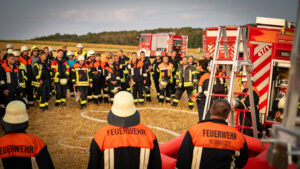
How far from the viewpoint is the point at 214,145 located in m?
2.93

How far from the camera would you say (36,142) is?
2789 millimetres

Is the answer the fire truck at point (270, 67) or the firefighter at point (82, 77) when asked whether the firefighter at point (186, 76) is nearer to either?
the firefighter at point (82, 77)

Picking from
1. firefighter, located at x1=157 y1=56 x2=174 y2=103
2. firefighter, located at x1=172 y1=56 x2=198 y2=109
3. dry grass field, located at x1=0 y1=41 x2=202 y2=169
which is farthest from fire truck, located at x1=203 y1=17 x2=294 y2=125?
firefighter, located at x1=157 y1=56 x2=174 y2=103

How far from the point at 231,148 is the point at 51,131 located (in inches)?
228

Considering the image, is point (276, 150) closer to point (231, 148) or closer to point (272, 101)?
point (231, 148)

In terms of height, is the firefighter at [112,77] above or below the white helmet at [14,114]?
below

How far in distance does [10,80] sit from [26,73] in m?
1.16

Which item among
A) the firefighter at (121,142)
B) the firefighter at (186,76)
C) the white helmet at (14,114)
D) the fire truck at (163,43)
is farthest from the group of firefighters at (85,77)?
the fire truck at (163,43)

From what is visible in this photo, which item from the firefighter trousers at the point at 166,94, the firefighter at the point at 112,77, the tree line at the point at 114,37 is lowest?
the firefighter trousers at the point at 166,94

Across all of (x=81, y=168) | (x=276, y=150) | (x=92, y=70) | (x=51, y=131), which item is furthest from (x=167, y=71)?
(x=276, y=150)

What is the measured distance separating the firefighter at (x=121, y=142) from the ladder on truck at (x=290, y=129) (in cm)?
137

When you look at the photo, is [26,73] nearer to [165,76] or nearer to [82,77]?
[82,77]

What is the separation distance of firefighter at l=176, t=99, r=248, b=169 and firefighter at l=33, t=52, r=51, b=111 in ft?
24.6

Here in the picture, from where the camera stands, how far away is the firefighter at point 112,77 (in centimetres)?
1041
